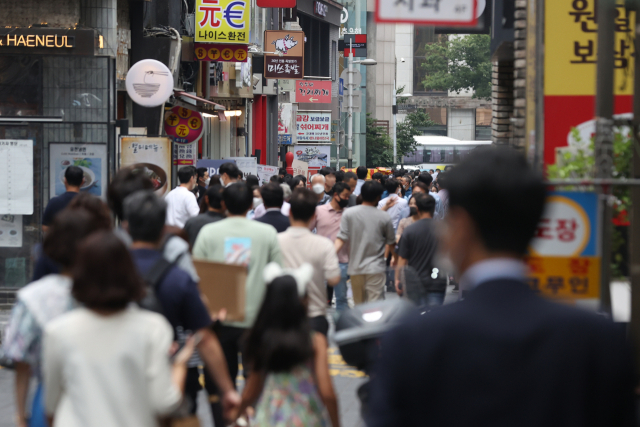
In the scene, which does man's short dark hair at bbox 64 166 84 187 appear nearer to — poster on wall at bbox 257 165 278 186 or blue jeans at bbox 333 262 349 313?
blue jeans at bbox 333 262 349 313

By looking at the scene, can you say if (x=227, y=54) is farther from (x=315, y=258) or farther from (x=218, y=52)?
(x=315, y=258)

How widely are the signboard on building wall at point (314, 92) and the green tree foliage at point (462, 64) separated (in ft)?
118

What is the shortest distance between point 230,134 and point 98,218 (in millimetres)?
26744

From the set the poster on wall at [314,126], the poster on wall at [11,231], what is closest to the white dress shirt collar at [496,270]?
the poster on wall at [11,231]

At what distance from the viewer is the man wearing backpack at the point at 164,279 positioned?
398 centimetres

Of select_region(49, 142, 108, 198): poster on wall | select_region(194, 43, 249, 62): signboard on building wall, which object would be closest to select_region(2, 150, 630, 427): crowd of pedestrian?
select_region(49, 142, 108, 198): poster on wall

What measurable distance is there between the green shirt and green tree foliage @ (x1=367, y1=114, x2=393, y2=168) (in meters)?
52.1

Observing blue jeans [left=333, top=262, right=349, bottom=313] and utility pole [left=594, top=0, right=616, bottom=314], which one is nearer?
utility pole [left=594, top=0, right=616, bottom=314]

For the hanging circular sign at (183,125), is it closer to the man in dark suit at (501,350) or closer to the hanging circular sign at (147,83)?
the hanging circular sign at (147,83)

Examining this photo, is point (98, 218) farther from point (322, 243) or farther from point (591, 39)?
point (591, 39)

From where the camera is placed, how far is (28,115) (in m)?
11.9

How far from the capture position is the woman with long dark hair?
4.13 meters

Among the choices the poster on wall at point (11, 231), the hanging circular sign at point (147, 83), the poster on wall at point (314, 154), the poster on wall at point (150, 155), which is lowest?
the poster on wall at point (11, 231)

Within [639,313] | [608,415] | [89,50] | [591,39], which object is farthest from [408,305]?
[89,50]
